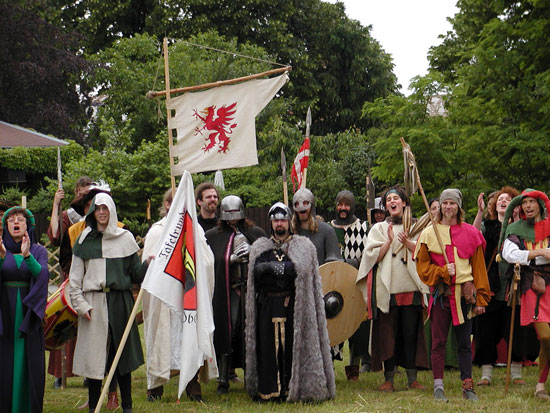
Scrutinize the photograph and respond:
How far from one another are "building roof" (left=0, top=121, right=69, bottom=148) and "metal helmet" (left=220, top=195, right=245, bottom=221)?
61.8ft

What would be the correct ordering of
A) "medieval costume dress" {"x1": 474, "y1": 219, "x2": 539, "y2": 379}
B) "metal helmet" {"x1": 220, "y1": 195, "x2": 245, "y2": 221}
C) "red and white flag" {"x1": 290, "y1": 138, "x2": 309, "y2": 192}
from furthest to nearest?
"red and white flag" {"x1": 290, "y1": 138, "x2": 309, "y2": 192}
"medieval costume dress" {"x1": 474, "y1": 219, "x2": 539, "y2": 379}
"metal helmet" {"x1": 220, "y1": 195, "x2": 245, "y2": 221}

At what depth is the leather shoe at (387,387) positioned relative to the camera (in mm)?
8367

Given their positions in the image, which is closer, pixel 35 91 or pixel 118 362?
pixel 118 362

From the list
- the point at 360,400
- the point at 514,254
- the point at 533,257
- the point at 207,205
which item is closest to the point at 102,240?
the point at 207,205

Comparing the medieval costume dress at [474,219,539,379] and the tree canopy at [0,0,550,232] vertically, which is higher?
the tree canopy at [0,0,550,232]

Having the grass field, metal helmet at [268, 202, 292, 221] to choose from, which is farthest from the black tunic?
metal helmet at [268, 202, 292, 221]

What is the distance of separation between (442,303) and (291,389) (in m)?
1.57

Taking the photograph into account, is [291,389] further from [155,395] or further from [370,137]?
[370,137]

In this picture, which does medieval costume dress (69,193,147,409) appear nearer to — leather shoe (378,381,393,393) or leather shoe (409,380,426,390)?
leather shoe (378,381,393,393)

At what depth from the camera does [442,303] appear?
7824 millimetres

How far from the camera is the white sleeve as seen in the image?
780 centimetres

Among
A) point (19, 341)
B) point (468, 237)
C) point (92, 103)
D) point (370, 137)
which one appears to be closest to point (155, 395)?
point (19, 341)

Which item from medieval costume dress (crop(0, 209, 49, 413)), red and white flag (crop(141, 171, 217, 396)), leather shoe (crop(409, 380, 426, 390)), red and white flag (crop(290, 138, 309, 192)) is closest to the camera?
medieval costume dress (crop(0, 209, 49, 413))

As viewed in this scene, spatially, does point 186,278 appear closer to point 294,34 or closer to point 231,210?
point 231,210
